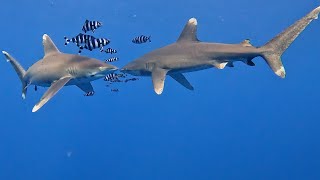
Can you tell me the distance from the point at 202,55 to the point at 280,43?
1.56 metres

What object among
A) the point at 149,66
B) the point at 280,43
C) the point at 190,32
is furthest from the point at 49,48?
the point at 280,43

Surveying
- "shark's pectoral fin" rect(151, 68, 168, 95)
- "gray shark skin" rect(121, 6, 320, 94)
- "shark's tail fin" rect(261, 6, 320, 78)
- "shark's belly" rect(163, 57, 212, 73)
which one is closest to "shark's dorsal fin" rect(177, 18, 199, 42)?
"gray shark skin" rect(121, 6, 320, 94)

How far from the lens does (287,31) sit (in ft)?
26.3

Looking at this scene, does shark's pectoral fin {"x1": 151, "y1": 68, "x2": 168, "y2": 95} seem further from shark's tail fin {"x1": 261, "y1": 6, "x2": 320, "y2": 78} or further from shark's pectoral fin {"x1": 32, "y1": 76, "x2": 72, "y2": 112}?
shark's tail fin {"x1": 261, "y1": 6, "x2": 320, "y2": 78}

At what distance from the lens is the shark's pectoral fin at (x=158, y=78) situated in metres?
8.44

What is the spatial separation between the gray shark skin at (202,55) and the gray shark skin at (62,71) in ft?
3.33

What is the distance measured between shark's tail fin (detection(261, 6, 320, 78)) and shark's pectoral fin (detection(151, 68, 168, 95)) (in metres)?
2.12

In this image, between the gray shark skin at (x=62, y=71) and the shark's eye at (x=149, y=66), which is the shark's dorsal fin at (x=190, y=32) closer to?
the shark's eye at (x=149, y=66)

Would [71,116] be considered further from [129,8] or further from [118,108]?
[129,8]

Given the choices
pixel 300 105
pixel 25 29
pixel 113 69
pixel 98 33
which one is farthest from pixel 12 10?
pixel 300 105

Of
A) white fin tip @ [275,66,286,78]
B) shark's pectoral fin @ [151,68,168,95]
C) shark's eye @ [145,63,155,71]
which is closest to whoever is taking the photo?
white fin tip @ [275,66,286,78]

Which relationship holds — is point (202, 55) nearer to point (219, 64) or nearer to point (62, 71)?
point (219, 64)

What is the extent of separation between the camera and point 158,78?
8.73 m

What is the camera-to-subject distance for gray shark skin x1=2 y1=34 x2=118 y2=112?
334 inches
